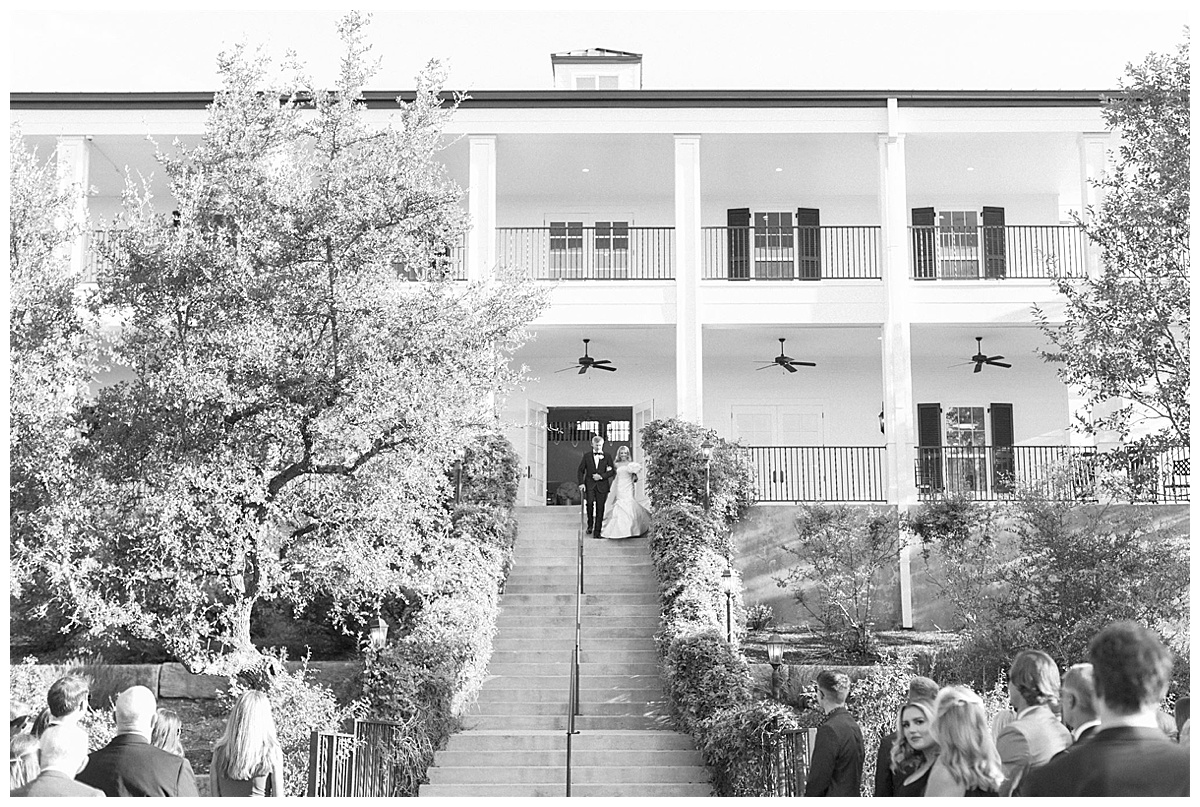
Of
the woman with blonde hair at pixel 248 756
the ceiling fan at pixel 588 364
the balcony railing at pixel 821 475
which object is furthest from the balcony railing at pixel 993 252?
the woman with blonde hair at pixel 248 756

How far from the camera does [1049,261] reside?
51.4 feet

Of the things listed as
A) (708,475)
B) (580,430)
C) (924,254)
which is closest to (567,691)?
(708,475)

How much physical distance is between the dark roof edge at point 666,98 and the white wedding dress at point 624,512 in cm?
654

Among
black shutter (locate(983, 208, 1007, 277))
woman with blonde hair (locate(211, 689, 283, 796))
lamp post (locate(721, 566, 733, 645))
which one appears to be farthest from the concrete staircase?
black shutter (locate(983, 208, 1007, 277))

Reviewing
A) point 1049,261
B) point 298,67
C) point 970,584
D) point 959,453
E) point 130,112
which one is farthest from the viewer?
point 959,453

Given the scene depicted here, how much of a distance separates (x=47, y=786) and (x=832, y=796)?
13.5 feet

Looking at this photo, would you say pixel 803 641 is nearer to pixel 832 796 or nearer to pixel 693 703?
pixel 693 703

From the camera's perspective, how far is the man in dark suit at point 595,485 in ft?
65.0

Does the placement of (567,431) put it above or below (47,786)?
above

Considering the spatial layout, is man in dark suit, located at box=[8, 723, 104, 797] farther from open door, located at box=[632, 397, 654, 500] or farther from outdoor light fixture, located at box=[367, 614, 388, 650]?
open door, located at box=[632, 397, 654, 500]

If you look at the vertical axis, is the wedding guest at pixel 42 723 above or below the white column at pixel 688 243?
below

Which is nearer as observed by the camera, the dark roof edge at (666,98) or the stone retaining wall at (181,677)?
the stone retaining wall at (181,677)

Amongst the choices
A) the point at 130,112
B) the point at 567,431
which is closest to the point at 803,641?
the point at 567,431

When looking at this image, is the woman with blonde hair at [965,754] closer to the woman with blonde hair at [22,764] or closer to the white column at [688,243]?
the woman with blonde hair at [22,764]
